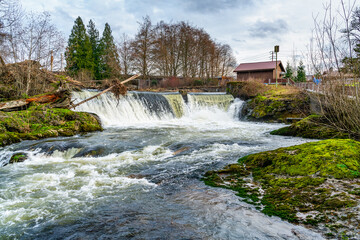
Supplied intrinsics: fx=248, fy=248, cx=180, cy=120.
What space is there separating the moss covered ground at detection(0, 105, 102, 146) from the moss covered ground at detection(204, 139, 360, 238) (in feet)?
27.7

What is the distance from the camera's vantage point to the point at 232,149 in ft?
27.8

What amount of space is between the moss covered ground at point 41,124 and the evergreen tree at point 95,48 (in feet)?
118

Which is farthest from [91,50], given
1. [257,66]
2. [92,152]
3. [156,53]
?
[92,152]

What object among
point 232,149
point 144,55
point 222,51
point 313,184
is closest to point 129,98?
point 232,149

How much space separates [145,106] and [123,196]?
1519 cm

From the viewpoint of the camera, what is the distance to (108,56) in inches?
1565

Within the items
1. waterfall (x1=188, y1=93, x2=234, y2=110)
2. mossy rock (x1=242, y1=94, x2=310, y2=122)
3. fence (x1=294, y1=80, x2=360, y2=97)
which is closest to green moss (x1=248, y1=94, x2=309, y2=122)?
mossy rock (x1=242, y1=94, x2=310, y2=122)

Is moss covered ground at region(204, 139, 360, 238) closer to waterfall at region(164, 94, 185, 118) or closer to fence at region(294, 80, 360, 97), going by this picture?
fence at region(294, 80, 360, 97)

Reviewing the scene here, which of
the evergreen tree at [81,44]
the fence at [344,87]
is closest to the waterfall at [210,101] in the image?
the fence at [344,87]

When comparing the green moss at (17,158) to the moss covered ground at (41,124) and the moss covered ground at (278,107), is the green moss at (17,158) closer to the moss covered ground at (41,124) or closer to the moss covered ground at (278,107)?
the moss covered ground at (41,124)

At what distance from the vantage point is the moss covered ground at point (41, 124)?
1025cm

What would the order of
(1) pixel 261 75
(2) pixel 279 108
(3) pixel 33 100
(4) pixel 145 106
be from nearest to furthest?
(3) pixel 33 100 → (4) pixel 145 106 → (2) pixel 279 108 → (1) pixel 261 75

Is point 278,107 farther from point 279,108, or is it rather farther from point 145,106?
point 145,106

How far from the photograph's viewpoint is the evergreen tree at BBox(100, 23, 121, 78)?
37666mm
